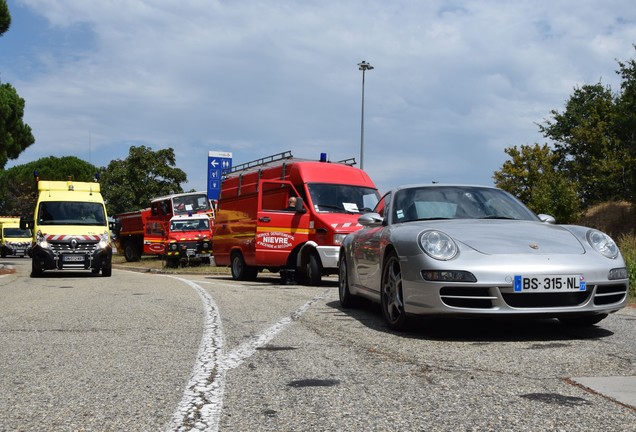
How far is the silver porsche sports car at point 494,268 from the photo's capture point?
18.4 feet

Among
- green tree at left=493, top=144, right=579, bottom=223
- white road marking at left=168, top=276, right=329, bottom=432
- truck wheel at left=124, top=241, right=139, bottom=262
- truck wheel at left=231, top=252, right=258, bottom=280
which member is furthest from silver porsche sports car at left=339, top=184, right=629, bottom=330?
green tree at left=493, top=144, right=579, bottom=223

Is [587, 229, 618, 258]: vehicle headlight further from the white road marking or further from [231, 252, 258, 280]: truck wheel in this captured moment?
[231, 252, 258, 280]: truck wheel

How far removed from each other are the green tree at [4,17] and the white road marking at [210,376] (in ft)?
67.0

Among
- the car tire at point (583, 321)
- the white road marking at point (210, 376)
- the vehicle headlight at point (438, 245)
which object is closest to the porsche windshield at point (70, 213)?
the white road marking at point (210, 376)

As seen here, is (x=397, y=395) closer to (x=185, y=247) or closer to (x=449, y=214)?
(x=449, y=214)

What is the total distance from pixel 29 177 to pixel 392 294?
86.5 metres

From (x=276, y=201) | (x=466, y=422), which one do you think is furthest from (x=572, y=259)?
(x=276, y=201)

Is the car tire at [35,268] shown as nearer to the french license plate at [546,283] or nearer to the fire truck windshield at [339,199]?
the fire truck windshield at [339,199]

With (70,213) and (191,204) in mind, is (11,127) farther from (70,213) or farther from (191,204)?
(70,213)

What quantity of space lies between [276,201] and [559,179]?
115 ft

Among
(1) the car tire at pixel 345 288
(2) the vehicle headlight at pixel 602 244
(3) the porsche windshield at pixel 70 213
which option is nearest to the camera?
(2) the vehicle headlight at pixel 602 244

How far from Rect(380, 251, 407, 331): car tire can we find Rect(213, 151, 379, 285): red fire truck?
740cm

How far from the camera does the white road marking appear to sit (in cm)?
335

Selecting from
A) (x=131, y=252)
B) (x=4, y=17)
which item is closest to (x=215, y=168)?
(x=4, y=17)
